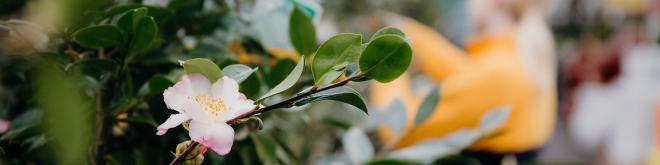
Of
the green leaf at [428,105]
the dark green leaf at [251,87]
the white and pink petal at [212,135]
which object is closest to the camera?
the white and pink petal at [212,135]

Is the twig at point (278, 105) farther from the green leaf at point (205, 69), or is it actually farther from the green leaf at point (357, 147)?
the green leaf at point (357, 147)

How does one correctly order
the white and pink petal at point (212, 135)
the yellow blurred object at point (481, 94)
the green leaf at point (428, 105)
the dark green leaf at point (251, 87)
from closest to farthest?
the white and pink petal at point (212, 135)
the dark green leaf at point (251, 87)
the green leaf at point (428, 105)
the yellow blurred object at point (481, 94)

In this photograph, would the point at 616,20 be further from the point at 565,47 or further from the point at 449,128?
the point at 449,128

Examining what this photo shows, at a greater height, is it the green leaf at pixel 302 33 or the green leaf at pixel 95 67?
the green leaf at pixel 302 33

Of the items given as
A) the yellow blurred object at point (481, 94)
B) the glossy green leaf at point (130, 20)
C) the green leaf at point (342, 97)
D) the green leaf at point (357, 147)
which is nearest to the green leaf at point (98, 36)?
the glossy green leaf at point (130, 20)

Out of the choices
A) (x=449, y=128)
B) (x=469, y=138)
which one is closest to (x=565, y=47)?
(x=449, y=128)

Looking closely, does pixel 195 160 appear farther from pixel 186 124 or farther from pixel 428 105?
pixel 428 105
